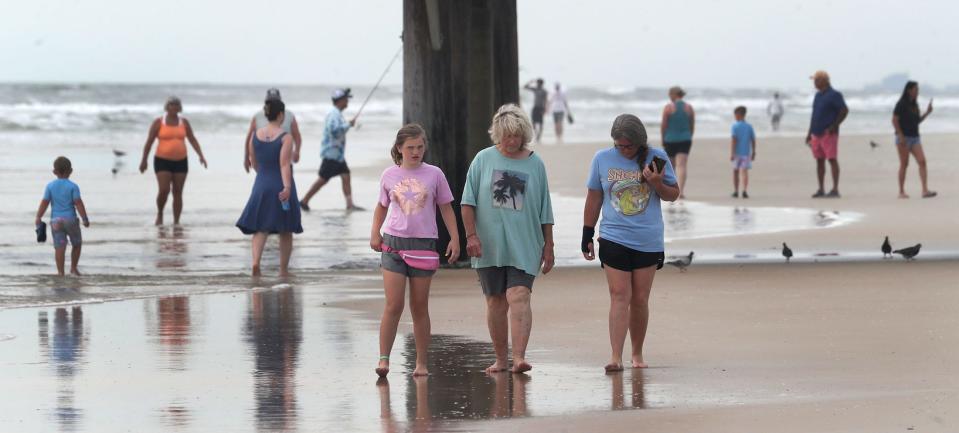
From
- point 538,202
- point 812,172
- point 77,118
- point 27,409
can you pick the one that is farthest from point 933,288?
point 77,118

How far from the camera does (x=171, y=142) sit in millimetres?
17000

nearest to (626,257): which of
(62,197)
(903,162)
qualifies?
(62,197)

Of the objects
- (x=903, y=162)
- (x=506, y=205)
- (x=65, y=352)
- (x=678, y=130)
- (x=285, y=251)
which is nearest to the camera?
(x=506, y=205)

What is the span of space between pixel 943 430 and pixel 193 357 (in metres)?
4.01

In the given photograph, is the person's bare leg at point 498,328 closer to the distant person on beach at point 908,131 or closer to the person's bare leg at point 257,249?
the person's bare leg at point 257,249

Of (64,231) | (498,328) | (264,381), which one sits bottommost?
(264,381)

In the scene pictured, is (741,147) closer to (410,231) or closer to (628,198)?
(628,198)

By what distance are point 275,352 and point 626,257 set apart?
2.06 metres

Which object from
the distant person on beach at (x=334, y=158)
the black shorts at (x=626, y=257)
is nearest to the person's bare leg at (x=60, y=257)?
the black shorts at (x=626, y=257)

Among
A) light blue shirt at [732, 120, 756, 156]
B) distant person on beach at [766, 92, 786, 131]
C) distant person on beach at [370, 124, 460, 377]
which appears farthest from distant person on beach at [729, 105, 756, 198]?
distant person on beach at [766, 92, 786, 131]

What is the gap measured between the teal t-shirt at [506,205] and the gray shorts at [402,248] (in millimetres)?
272

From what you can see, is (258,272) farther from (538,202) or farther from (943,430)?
(943,430)

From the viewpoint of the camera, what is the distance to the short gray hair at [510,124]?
7621 mm

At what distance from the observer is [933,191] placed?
21.4m
